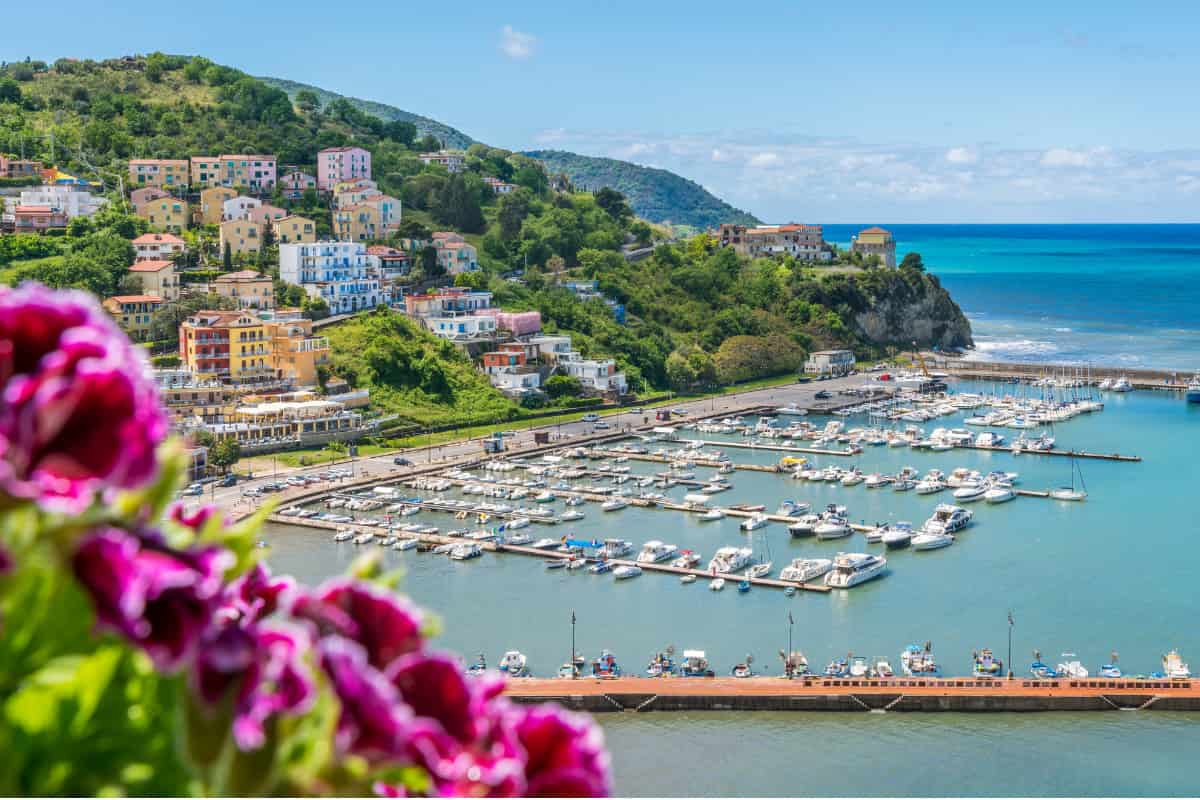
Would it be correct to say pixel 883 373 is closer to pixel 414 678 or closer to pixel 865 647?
pixel 865 647

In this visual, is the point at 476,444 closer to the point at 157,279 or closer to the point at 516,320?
the point at 516,320

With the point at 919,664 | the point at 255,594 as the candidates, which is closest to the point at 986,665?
the point at 919,664

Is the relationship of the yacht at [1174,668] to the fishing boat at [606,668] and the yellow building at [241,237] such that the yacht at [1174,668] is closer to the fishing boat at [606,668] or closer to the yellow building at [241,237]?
the fishing boat at [606,668]

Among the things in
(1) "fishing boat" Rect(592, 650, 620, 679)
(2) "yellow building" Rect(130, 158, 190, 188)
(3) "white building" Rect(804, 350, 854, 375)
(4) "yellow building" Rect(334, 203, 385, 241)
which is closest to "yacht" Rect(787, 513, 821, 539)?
(1) "fishing boat" Rect(592, 650, 620, 679)

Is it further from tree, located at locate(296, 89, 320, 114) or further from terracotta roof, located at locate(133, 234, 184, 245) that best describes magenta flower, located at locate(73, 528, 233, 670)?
tree, located at locate(296, 89, 320, 114)

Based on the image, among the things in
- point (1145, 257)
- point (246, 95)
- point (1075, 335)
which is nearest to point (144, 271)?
point (246, 95)

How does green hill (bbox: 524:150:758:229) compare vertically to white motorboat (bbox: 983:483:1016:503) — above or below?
above

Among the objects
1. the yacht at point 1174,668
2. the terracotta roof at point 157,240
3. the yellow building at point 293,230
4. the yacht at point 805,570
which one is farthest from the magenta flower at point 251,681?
the yellow building at point 293,230
